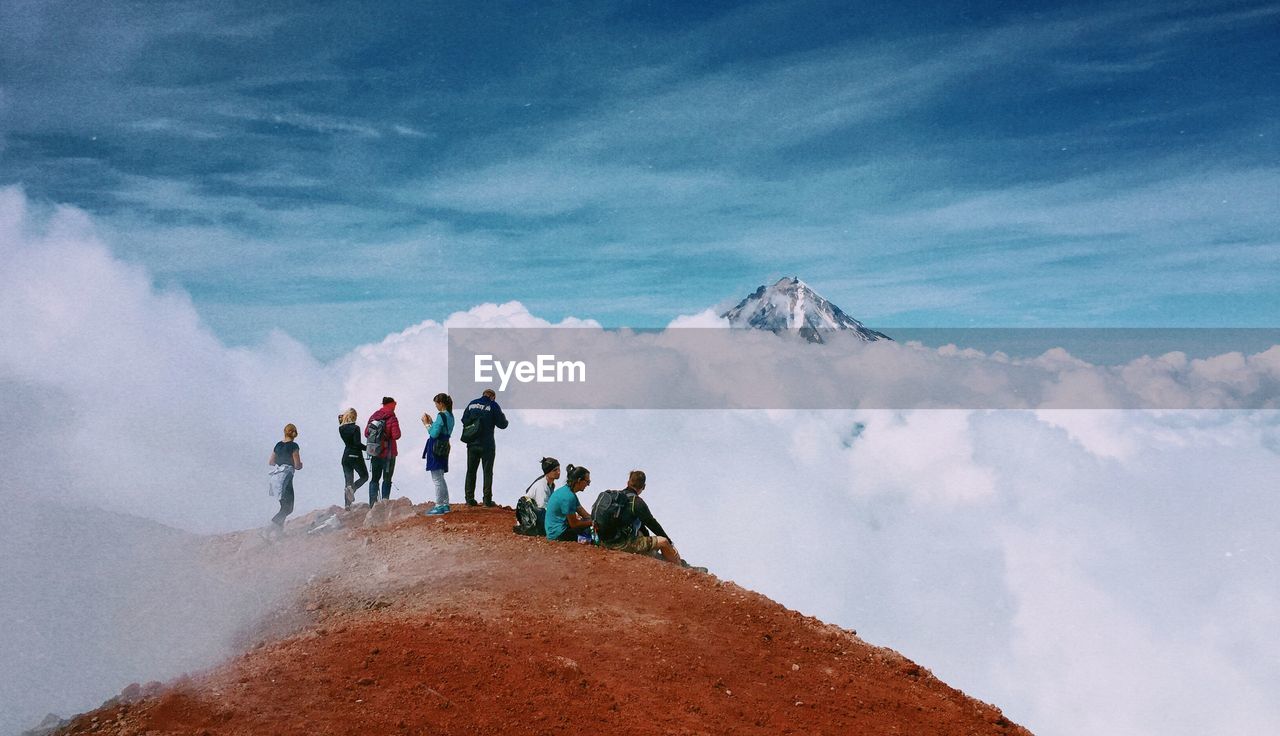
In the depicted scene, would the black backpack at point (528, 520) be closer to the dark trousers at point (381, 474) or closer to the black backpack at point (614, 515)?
the black backpack at point (614, 515)

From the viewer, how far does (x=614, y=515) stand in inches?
Result: 631

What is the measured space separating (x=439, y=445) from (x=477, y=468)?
44.3 inches

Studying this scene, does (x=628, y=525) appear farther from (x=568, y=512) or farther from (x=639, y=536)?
(x=568, y=512)

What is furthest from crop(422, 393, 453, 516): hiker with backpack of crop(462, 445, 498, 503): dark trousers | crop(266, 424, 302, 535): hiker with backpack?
crop(266, 424, 302, 535): hiker with backpack

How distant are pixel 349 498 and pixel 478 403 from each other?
5.73 m

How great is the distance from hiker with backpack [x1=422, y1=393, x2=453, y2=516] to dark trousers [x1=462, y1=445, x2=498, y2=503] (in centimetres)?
61

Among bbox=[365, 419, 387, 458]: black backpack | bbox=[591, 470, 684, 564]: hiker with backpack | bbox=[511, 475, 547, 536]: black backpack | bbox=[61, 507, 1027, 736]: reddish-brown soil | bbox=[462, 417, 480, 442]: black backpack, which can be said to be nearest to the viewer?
bbox=[61, 507, 1027, 736]: reddish-brown soil

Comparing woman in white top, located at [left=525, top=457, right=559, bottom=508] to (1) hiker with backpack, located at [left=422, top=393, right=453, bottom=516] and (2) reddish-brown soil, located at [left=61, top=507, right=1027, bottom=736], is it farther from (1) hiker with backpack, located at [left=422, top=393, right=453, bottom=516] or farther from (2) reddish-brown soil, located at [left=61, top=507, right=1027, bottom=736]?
(1) hiker with backpack, located at [left=422, top=393, right=453, bottom=516]

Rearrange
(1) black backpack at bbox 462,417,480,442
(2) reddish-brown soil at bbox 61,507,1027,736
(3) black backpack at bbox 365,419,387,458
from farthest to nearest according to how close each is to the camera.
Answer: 1. (3) black backpack at bbox 365,419,387,458
2. (1) black backpack at bbox 462,417,480,442
3. (2) reddish-brown soil at bbox 61,507,1027,736

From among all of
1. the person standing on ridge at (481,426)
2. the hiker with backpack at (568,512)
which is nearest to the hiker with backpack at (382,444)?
A: the person standing on ridge at (481,426)

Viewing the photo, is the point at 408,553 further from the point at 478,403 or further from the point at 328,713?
the point at 328,713

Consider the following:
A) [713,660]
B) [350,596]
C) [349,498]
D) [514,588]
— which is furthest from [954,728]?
[349,498]

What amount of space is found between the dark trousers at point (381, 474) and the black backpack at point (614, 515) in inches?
296

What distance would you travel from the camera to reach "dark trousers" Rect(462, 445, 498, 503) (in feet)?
63.0
